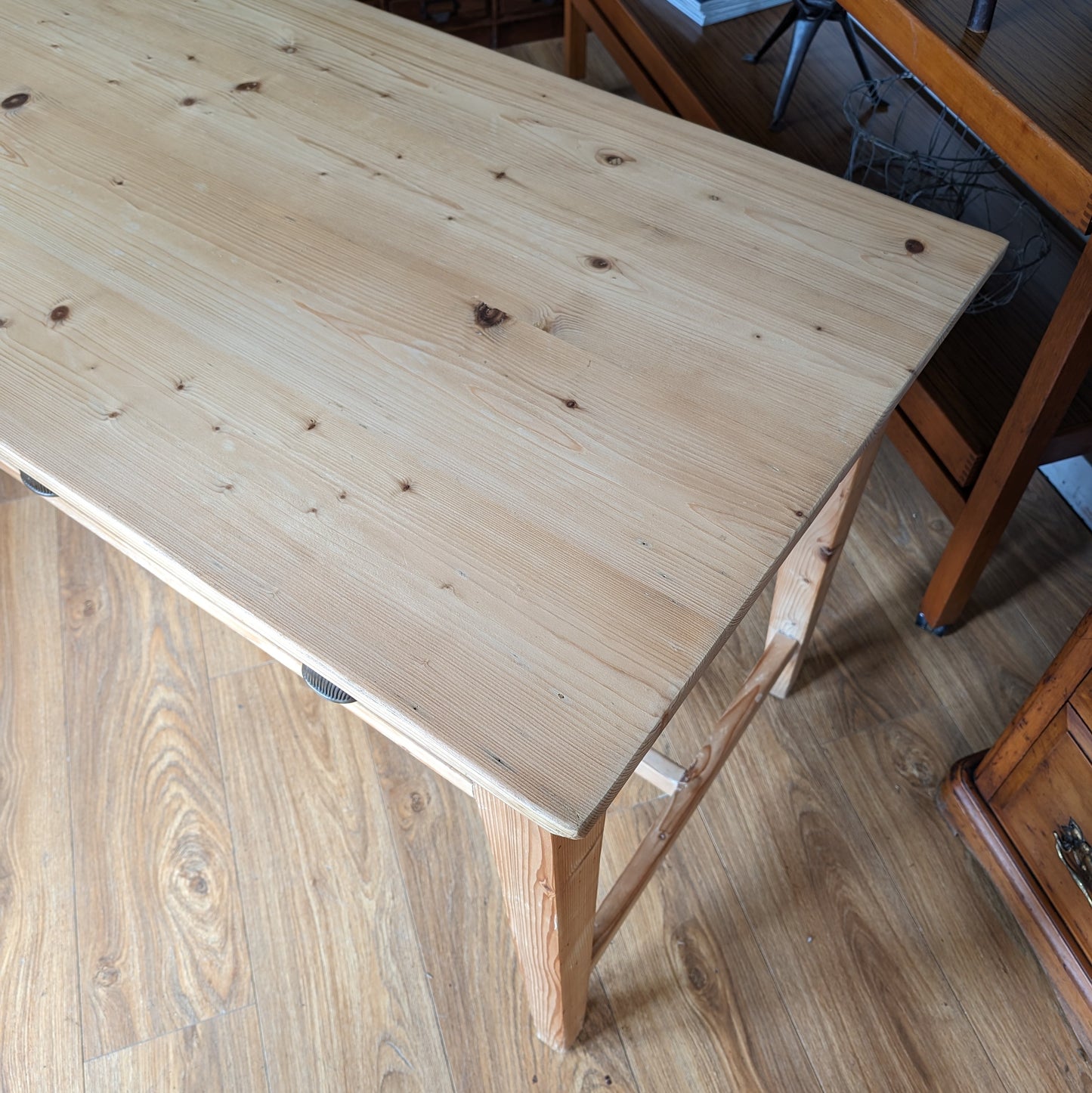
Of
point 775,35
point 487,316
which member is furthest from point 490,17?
point 487,316

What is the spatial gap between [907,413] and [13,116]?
1.01m

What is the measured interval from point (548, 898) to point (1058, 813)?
583mm

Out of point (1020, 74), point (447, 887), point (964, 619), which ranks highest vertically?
point (1020, 74)

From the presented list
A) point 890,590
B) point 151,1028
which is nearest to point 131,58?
point 151,1028

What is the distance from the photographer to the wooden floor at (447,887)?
3.33 feet

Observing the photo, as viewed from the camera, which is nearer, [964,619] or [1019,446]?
[1019,446]

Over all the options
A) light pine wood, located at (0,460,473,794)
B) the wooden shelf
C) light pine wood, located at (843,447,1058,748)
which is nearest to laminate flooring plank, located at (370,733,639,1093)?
light pine wood, located at (0,460,473,794)

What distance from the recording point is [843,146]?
1.37m

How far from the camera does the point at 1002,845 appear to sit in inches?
42.2

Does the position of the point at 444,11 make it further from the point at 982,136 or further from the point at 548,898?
the point at 548,898

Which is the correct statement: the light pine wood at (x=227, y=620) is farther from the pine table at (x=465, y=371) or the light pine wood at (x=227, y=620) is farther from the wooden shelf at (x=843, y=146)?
the wooden shelf at (x=843, y=146)

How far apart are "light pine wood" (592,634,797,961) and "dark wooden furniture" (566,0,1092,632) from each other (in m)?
0.28

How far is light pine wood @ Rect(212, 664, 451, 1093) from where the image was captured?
102 centimetres

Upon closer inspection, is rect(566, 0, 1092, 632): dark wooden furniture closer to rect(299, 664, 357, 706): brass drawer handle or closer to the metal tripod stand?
the metal tripod stand
